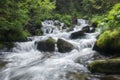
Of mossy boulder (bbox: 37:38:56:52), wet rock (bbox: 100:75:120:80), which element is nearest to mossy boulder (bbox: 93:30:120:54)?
wet rock (bbox: 100:75:120:80)

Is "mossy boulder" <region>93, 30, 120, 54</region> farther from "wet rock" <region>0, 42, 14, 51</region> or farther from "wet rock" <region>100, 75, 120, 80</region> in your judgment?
"wet rock" <region>0, 42, 14, 51</region>

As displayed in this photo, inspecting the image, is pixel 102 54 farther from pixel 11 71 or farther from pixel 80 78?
pixel 11 71

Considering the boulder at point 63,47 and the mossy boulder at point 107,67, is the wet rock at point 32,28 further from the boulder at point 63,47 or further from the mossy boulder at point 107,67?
the mossy boulder at point 107,67

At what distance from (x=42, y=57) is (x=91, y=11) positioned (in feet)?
63.5

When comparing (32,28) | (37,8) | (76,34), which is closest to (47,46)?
(76,34)

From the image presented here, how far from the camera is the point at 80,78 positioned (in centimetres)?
704

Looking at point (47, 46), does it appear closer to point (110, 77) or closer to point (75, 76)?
point (75, 76)

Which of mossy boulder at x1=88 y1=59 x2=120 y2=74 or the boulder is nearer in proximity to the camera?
mossy boulder at x1=88 y1=59 x2=120 y2=74

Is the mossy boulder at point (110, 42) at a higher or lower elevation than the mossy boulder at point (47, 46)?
higher

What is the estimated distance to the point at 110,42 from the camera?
377 inches

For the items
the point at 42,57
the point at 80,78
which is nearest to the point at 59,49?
the point at 42,57

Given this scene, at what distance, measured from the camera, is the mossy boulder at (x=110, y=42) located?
940 cm

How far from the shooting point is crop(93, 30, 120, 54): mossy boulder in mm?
9398

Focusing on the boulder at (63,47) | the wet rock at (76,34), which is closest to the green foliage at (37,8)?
the wet rock at (76,34)
